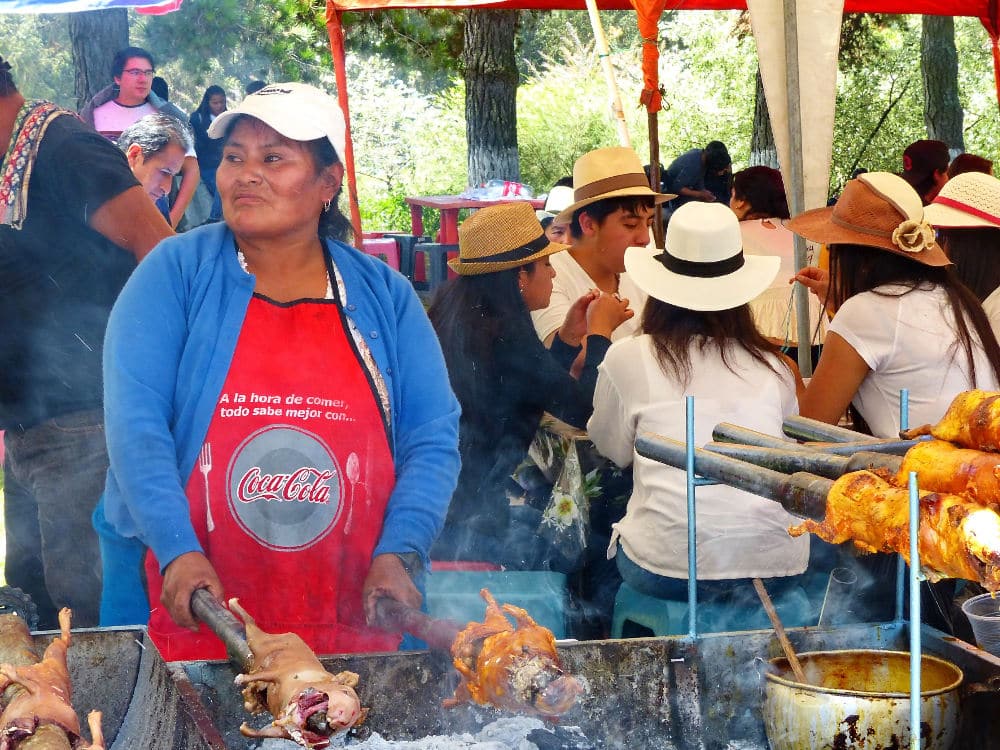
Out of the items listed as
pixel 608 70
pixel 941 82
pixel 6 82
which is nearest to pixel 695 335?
pixel 6 82

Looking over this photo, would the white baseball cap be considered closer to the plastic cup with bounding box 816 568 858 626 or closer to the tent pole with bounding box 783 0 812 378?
the plastic cup with bounding box 816 568 858 626

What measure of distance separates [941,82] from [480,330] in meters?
11.0

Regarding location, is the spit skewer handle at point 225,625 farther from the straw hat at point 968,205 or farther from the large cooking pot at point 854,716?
the straw hat at point 968,205

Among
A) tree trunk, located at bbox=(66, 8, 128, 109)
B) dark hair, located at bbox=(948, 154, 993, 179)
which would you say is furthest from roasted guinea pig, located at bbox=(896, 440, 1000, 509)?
tree trunk, located at bbox=(66, 8, 128, 109)

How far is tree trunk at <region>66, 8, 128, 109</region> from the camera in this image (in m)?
7.79

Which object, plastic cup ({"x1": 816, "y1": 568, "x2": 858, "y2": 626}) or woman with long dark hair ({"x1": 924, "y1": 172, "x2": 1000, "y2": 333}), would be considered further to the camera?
woman with long dark hair ({"x1": 924, "y1": 172, "x2": 1000, "y2": 333})

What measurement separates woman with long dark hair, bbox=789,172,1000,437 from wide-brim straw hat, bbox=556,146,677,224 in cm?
134

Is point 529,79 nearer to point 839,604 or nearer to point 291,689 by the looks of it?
point 839,604

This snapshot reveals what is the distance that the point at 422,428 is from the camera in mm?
2459

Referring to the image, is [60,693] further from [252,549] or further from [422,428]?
[422,428]

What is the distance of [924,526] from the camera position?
1300 mm

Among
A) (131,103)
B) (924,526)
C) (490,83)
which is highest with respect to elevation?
(490,83)

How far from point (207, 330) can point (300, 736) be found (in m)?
1.00

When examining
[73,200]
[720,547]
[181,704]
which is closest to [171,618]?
[181,704]
